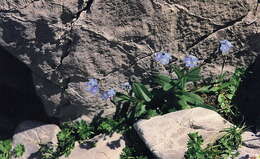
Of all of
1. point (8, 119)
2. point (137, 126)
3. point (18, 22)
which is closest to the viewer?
point (18, 22)

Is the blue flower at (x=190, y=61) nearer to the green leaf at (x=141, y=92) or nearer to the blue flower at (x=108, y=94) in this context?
the green leaf at (x=141, y=92)

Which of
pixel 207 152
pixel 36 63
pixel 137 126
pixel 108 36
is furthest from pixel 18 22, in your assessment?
pixel 207 152

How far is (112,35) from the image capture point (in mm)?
4781

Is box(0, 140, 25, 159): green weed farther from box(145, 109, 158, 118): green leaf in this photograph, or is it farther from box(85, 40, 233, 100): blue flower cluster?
box(145, 109, 158, 118): green leaf

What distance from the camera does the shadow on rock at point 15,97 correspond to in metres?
5.71

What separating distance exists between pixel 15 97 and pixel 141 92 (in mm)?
1750

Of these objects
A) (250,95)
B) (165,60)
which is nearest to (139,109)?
→ (165,60)

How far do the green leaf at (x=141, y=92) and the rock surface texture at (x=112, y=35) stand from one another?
10cm

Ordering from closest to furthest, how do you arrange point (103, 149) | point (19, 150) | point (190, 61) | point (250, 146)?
point (250, 146) → point (190, 61) → point (103, 149) → point (19, 150)

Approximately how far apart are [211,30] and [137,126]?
1235mm

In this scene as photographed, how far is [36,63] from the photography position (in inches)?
197

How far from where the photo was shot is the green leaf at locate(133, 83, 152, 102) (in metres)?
5.10

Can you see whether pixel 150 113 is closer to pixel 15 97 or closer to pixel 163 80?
pixel 163 80

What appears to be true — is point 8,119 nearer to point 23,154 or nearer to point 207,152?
point 23,154
